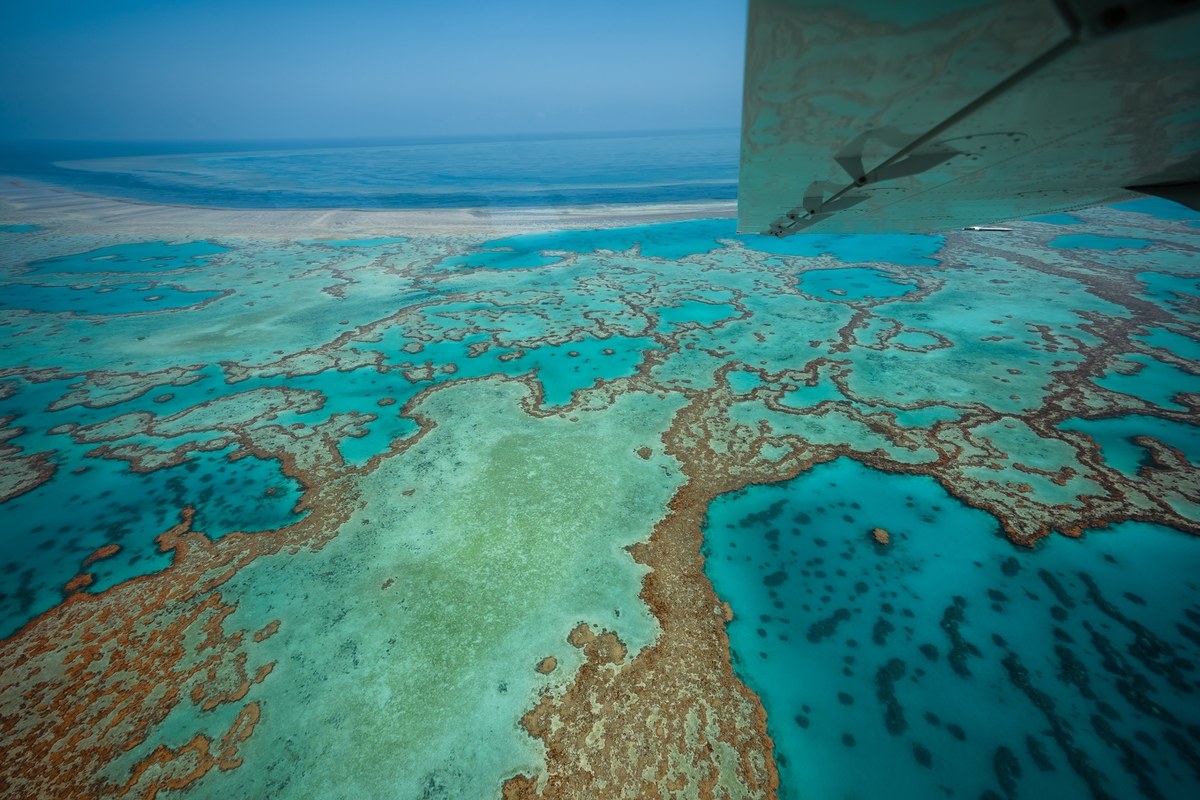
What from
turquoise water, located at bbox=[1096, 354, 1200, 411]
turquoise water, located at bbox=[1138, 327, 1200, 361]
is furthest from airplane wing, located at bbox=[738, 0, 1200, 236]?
turquoise water, located at bbox=[1138, 327, 1200, 361]

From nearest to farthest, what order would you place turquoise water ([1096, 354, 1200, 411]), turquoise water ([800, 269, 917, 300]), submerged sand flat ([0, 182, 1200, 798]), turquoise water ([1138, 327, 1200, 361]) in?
submerged sand flat ([0, 182, 1200, 798]), turquoise water ([1096, 354, 1200, 411]), turquoise water ([1138, 327, 1200, 361]), turquoise water ([800, 269, 917, 300])

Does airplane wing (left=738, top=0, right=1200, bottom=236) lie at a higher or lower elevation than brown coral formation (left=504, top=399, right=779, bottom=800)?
higher

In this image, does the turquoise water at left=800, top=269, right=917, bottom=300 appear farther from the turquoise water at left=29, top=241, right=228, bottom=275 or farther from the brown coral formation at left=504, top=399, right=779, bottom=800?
the turquoise water at left=29, top=241, right=228, bottom=275

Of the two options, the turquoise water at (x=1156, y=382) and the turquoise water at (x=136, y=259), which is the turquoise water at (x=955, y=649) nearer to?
the turquoise water at (x=1156, y=382)

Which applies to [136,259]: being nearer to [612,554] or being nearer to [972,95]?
[612,554]

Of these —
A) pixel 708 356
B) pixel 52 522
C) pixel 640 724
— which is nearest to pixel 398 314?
pixel 52 522

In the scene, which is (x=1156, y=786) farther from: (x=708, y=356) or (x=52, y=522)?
(x=52, y=522)
